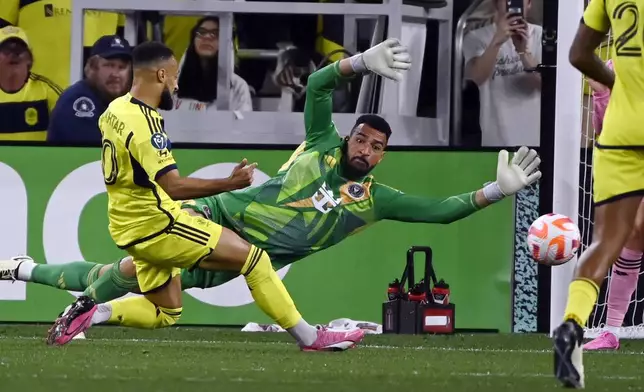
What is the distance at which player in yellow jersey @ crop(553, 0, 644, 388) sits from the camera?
19.5 ft

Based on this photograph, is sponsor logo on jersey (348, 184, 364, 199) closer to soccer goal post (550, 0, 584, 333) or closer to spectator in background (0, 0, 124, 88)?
soccer goal post (550, 0, 584, 333)

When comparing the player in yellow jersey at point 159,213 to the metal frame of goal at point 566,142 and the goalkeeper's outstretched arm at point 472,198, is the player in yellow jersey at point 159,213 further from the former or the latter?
the metal frame of goal at point 566,142

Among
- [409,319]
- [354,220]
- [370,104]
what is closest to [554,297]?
[409,319]

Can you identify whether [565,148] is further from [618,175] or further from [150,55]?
[618,175]

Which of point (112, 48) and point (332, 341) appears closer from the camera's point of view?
point (332, 341)

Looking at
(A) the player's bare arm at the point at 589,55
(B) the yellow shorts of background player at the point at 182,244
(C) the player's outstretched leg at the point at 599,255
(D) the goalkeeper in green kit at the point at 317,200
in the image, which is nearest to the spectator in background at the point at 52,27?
(D) the goalkeeper in green kit at the point at 317,200

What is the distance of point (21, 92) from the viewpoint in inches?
458

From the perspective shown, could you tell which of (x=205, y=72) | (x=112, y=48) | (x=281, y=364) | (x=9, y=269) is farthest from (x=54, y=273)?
(x=281, y=364)

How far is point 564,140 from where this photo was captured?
10.3 metres

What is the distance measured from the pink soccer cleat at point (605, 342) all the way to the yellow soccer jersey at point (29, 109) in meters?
4.35

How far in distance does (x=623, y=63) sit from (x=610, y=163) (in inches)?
18.8

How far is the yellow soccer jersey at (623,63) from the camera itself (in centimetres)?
637

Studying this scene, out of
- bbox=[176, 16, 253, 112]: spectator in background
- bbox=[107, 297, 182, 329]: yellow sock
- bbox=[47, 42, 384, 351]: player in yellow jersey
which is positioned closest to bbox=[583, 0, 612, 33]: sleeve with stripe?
bbox=[47, 42, 384, 351]: player in yellow jersey

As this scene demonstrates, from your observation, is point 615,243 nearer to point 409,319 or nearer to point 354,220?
point 354,220
